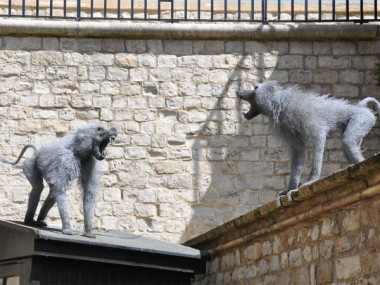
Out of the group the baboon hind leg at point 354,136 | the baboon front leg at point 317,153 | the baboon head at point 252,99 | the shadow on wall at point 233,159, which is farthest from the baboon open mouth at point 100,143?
the shadow on wall at point 233,159

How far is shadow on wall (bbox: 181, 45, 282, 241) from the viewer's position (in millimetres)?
13250

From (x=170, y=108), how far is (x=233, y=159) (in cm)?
108

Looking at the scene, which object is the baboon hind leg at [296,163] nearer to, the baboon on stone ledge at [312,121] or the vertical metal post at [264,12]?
the baboon on stone ledge at [312,121]

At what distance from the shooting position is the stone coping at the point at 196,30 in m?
13.7

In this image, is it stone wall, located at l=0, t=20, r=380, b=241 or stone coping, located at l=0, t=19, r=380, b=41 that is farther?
stone coping, located at l=0, t=19, r=380, b=41

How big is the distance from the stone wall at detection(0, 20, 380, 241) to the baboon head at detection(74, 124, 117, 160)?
3.87 metres

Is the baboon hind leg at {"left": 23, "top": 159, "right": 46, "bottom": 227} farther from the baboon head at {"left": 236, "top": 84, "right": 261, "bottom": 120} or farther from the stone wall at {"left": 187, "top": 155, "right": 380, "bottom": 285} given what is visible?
the baboon head at {"left": 236, "top": 84, "right": 261, "bottom": 120}

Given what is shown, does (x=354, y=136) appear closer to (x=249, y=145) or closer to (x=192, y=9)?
(x=249, y=145)

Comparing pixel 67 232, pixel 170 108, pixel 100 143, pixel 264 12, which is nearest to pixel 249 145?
pixel 170 108

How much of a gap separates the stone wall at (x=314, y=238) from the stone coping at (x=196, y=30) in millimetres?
4821

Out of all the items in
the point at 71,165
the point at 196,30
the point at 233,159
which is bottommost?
the point at 71,165

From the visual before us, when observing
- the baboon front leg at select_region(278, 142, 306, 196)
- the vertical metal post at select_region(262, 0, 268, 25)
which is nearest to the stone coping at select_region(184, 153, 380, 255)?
the baboon front leg at select_region(278, 142, 306, 196)

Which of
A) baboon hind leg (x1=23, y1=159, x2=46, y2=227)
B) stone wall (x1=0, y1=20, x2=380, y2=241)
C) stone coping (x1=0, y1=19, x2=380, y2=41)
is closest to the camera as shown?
baboon hind leg (x1=23, y1=159, x2=46, y2=227)

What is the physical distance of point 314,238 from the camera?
7406mm
